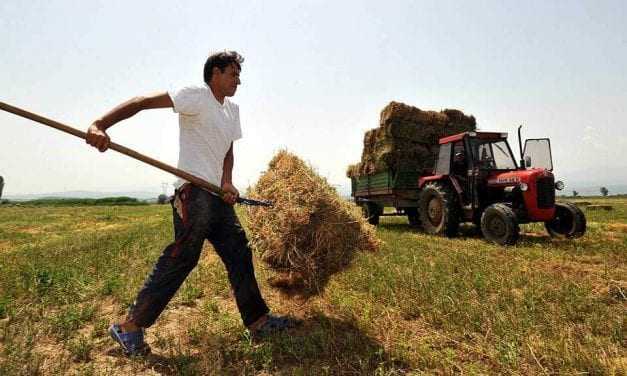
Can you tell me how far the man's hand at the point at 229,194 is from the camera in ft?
10.9

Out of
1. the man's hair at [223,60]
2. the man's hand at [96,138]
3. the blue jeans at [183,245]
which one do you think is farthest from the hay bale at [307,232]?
the man's hand at [96,138]

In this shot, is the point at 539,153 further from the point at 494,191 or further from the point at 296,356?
the point at 296,356

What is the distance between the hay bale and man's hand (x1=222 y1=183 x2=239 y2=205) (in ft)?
1.82

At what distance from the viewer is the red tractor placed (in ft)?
26.3

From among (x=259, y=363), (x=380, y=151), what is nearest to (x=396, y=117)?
(x=380, y=151)

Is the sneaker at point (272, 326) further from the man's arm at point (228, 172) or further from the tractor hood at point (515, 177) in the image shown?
the tractor hood at point (515, 177)

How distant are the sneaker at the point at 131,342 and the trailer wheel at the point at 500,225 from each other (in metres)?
6.71

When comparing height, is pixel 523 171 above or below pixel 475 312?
above

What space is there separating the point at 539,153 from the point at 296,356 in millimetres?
7606

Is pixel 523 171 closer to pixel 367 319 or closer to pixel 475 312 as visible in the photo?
pixel 475 312

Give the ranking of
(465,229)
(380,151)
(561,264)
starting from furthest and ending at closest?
(380,151) < (465,229) < (561,264)

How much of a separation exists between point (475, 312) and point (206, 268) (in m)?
3.83

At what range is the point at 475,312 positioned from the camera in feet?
11.6

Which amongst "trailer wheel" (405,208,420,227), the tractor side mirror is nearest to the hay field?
the tractor side mirror
